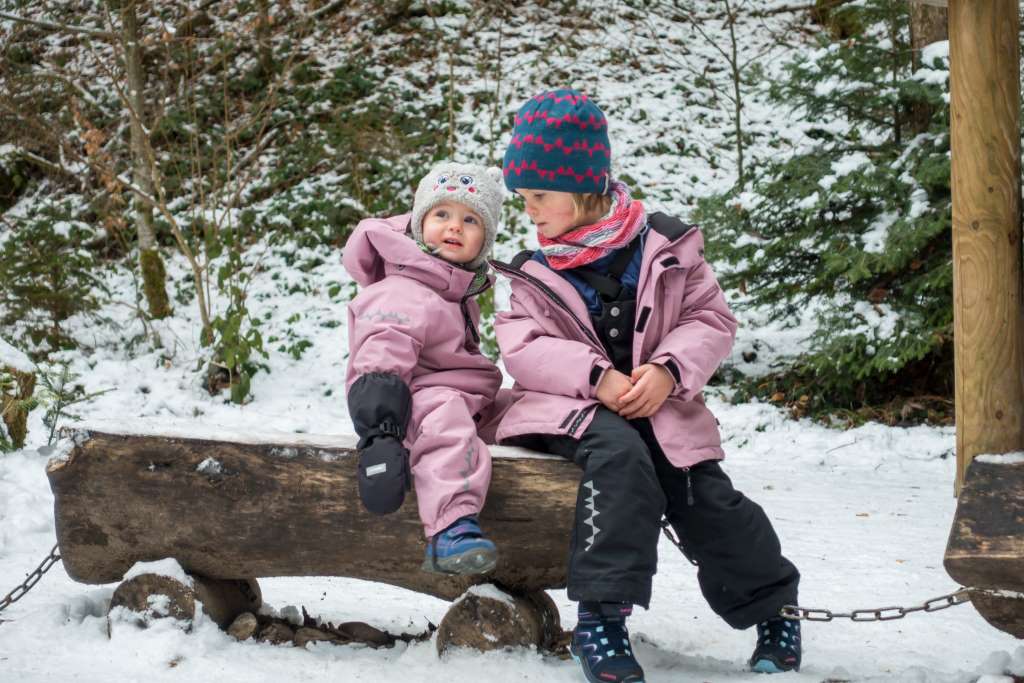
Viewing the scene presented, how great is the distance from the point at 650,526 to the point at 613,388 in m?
0.41

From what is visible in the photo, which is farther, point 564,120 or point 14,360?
point 14,360

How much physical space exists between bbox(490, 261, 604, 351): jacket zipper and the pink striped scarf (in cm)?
10

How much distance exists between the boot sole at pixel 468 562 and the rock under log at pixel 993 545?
47.5 inches

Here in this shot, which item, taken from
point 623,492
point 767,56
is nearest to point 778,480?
point 623,492

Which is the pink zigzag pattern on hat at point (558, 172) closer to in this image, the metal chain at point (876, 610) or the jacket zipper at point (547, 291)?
the jacket zipper at point (547, 291)

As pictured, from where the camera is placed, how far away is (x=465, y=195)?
313 centimetres

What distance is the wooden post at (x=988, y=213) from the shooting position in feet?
12.0

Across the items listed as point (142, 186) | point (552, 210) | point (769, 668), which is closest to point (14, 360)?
point (142, 186)

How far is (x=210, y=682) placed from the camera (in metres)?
2.91

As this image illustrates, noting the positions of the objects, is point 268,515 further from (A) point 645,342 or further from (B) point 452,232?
(A) point 645,342

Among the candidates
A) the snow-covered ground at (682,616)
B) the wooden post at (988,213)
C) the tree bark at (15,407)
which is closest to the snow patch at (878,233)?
the snow-covered ground at (682,616)

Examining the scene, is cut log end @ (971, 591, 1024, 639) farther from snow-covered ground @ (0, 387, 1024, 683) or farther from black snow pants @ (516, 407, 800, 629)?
black snow pants @ (516, 407, 800, 629)

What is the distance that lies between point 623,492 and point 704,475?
0.36 m

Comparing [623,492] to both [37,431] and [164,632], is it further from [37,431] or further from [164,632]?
[37,431]
